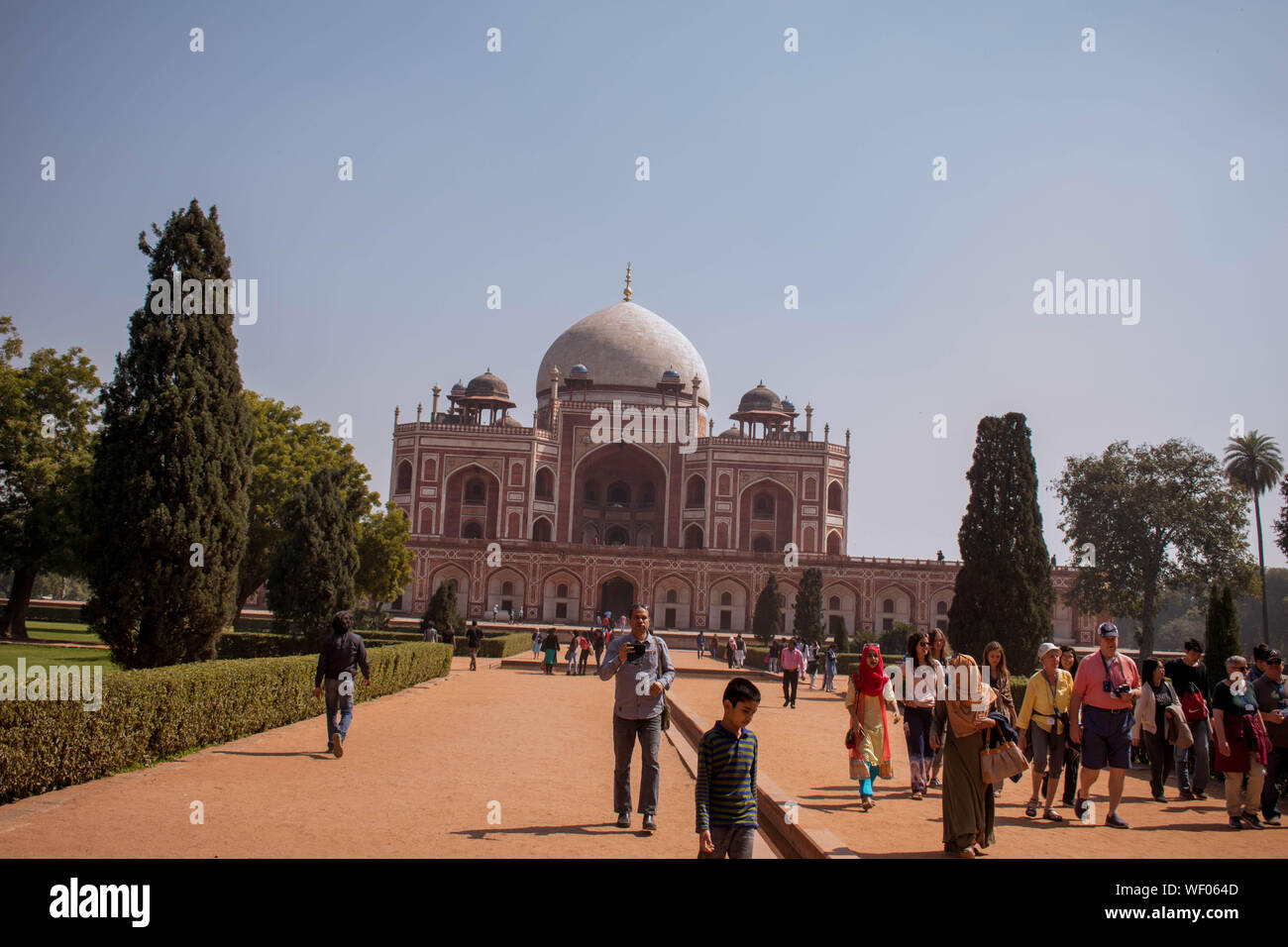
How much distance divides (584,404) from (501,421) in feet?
14.4

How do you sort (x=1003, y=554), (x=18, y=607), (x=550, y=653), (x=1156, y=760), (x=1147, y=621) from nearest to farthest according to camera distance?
(x=1156, y=760)
(x=1003, y=554)
(x=550, y=653)
(x=18, y=607)
(x=1147, y=621)

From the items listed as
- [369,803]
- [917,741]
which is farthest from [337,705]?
[917,741]

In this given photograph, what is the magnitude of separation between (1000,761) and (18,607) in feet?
85.3

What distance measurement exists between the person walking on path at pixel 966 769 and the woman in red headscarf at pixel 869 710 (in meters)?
1.61

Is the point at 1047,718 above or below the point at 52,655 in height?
above

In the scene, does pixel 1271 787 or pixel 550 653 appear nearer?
pixel 1271 787

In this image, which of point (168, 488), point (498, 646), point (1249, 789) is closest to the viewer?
point (1249, 789)

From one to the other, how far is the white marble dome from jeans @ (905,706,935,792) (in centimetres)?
5020

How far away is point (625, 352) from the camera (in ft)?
→ 196

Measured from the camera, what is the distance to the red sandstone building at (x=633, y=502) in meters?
49.9

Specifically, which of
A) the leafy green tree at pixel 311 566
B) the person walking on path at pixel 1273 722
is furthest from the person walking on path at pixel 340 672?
the leafy green tree at pixel 311 566

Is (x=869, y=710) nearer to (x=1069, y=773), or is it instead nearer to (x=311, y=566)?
(x=1069, y=773)

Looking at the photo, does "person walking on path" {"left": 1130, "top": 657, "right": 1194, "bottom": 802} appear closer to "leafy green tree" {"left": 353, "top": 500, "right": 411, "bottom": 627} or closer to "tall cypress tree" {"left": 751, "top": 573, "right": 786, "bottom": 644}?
"leafy green tree" {"left": 353, "top": 500, "right": 411, "bottom": 627}
